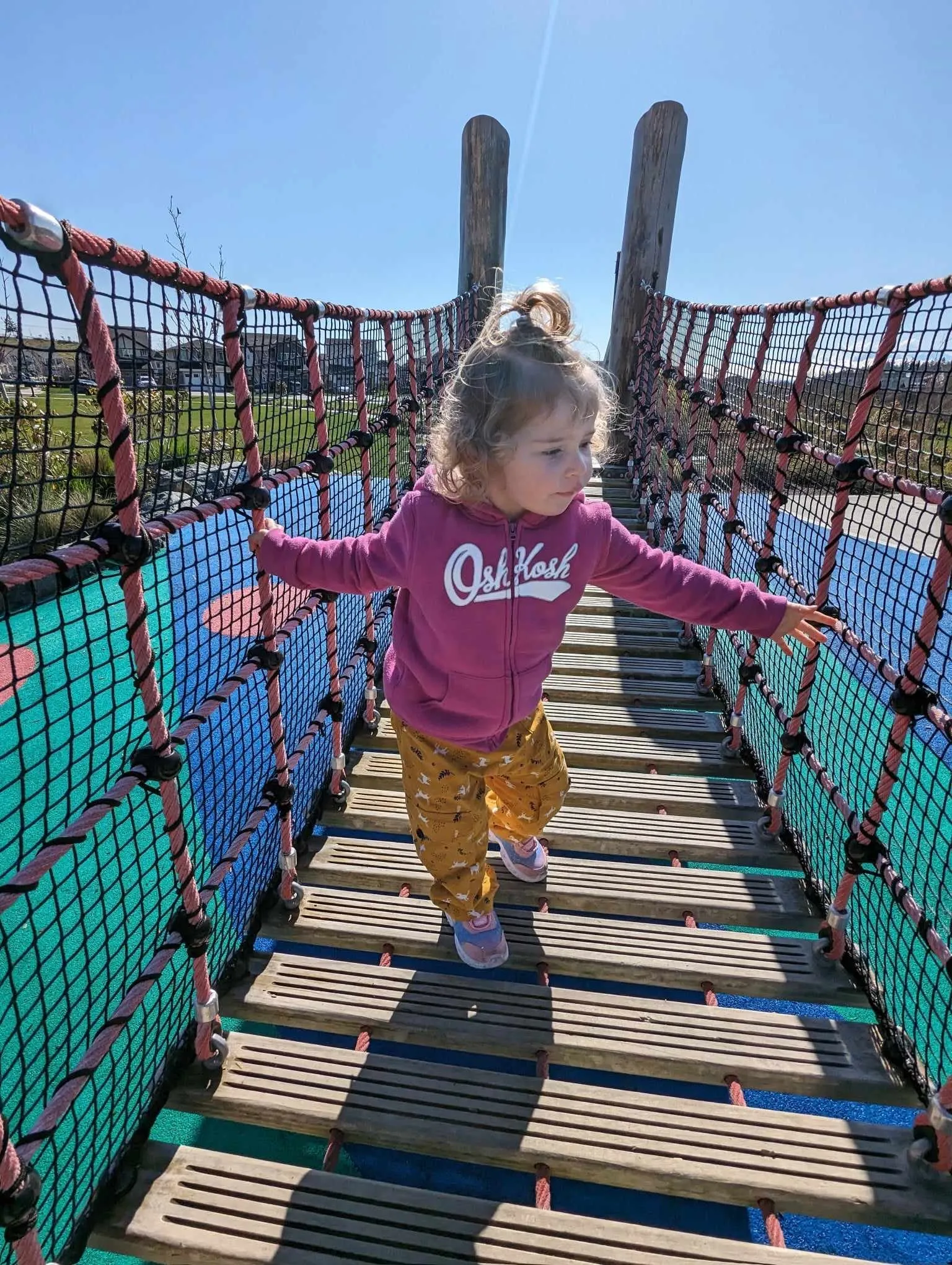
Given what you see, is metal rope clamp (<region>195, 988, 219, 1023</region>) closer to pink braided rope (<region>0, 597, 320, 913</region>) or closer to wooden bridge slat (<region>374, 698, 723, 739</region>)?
pink braided rope (<region>0, 597, 320, 913</region>)

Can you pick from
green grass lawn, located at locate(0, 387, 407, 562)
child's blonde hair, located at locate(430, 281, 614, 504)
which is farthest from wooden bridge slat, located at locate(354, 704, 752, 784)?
child's blonde hair, located at locate(430, 281, 614, 504)

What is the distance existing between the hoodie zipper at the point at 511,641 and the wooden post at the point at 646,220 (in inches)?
152

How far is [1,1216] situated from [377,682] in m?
2.11

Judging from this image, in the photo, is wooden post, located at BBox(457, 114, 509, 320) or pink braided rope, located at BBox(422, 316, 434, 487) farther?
wooden post, located at BBox(457, 114, 509, 320)

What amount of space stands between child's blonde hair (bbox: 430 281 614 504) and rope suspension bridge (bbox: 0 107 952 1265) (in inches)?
17.7

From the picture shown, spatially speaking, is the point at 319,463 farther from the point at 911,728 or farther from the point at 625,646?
the point at 625,646

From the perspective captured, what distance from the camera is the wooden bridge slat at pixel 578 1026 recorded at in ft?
4.90

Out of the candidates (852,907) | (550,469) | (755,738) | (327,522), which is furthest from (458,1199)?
(755,738)

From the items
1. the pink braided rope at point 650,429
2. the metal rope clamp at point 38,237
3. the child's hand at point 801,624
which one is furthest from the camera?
the pink braided rope at point 650,429

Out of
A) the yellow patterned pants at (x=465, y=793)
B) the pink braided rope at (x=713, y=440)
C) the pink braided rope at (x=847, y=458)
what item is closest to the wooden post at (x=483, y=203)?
the pink braided rope at (x=713, y=440)

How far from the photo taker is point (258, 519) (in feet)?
4.91

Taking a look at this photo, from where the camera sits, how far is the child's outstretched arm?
150 cm

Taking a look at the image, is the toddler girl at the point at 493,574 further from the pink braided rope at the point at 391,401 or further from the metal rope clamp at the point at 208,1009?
the pink braided rope at the point at 391,401

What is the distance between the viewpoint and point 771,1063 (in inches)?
59.2
